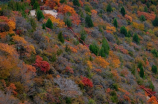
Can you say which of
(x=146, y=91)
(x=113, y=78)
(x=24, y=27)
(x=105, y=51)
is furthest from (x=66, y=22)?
(x=146, y=91)

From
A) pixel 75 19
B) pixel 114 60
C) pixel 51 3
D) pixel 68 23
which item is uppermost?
pixel 51 3

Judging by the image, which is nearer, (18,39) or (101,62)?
(18,39)

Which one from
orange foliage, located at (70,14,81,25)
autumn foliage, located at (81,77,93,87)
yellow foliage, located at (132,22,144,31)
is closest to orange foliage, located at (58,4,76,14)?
orange foliage, located at (70,14,81,25)

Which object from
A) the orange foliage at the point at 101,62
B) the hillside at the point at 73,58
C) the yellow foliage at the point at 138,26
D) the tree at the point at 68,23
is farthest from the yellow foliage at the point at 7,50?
the yellow foliage at the point at 138,26

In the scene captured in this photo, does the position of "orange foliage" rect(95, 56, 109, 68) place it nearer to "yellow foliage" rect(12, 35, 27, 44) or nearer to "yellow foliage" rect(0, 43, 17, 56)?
"yellow foliage" rect(12, 35, 27, 44)

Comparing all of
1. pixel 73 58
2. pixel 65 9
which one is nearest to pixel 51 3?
pixel 65 9

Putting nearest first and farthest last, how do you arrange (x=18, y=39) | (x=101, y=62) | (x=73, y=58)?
(x=18, y=39) < (x=73, y=58) < (x=101, y=62)

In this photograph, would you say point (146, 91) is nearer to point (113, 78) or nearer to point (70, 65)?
point (113, 78)

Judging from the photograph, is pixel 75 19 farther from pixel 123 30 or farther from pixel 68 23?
pixel 123 30

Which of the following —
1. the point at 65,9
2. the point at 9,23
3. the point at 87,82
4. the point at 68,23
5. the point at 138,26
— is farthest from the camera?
the point at 138,26
